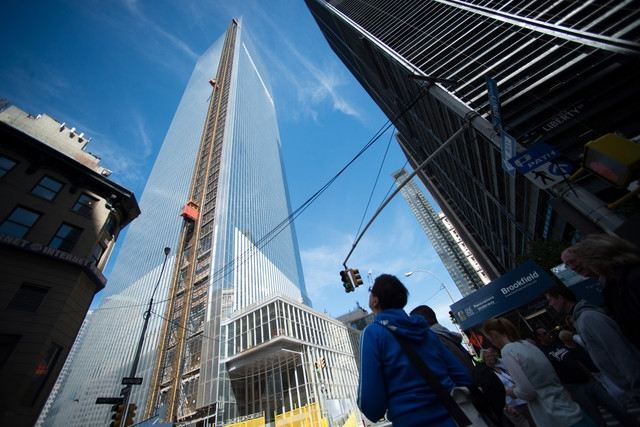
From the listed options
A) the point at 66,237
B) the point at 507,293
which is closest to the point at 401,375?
the point at 507,293

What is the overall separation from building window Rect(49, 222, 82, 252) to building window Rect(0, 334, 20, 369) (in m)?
4.76

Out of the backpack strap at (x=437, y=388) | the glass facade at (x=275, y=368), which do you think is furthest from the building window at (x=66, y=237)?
the backpack strap at (x=437, y=388)

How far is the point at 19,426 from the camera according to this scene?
32.7 feet

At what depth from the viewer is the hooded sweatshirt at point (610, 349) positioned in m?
2.17

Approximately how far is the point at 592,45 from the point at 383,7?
19640 mm

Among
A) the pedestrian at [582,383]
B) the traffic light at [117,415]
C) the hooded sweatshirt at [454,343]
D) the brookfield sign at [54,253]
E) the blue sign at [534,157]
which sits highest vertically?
the brookfield sign at [54,253]

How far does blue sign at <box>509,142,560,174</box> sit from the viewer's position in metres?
5.57

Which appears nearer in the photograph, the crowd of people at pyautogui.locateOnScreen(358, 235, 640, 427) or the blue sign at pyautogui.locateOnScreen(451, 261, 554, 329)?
the crowd of people at pyautogui.locateOnScreen(358, 235, 640, 427)

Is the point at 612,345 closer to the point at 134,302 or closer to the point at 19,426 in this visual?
the point at 19,426

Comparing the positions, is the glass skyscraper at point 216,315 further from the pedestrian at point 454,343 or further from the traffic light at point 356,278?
the pedestrian at point 454,343

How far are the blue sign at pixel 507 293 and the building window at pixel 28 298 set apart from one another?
65.6ft

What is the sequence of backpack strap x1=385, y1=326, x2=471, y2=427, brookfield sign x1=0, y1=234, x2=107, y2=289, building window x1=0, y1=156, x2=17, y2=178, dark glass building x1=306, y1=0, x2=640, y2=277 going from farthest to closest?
building window x1=0, y1=156, x2=17, y2=178 < brookfield sign x1=0, y1=234, x2=107, y2=289 < dark glass building x1=306, y1=0, x2=640, y2=277 < backpack strap x1=385, y1=326, x2=471, y2=427

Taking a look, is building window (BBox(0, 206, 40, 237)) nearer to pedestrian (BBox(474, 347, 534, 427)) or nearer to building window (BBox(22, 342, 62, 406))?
building window (BBox(22, 342, 62, 406))

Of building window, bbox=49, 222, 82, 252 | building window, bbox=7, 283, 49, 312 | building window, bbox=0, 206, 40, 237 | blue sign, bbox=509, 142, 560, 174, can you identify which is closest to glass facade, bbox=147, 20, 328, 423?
building window, bbox=49, 222, 82, 252
